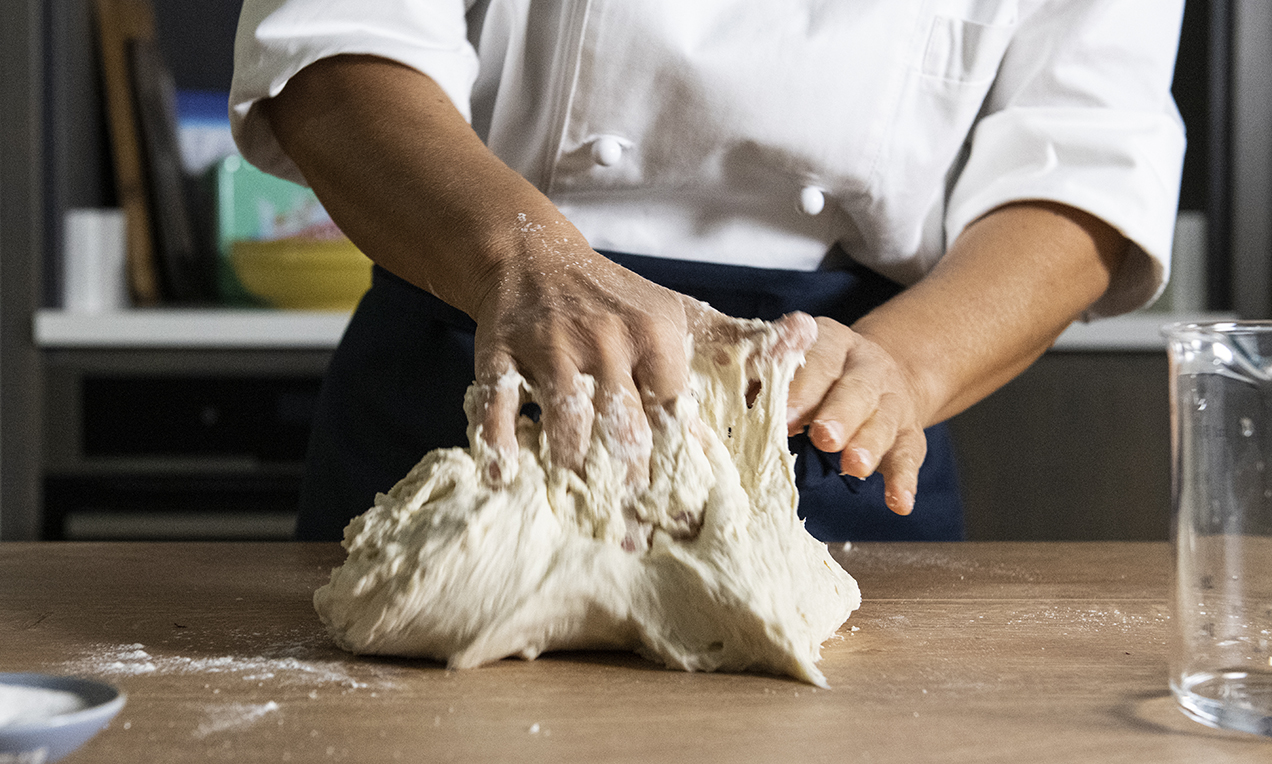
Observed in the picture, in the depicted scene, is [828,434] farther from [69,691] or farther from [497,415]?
[69,691]

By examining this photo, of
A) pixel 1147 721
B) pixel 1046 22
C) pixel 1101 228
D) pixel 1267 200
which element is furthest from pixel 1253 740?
pixel 1267 200

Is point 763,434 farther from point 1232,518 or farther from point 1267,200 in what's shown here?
point 1267,200

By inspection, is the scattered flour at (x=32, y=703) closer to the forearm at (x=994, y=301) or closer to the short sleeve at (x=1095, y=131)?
the forearm at (x=994, y=301)

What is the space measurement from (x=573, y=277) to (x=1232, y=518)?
35cm

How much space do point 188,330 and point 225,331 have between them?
0.06 meters

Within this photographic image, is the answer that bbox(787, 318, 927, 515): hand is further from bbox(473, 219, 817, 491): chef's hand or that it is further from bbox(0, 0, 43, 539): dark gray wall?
bbox(0, 0, 43, 539): dark gray wall

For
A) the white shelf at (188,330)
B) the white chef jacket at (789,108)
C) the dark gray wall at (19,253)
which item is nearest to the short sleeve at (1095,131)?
the white chef jacket at (789,108)

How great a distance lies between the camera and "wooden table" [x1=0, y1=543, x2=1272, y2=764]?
451mm

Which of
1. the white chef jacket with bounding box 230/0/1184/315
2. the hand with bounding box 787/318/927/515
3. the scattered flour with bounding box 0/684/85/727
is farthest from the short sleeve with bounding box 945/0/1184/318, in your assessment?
the scattered flour with bounding box 0/684/85/727

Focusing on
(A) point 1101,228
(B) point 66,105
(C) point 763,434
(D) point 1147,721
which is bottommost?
(D) point 1147,721

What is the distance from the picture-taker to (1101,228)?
93cm

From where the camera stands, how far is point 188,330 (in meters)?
1.69

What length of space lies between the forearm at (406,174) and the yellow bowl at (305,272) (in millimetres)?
984

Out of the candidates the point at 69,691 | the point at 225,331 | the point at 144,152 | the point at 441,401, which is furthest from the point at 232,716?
the point at 144,152
